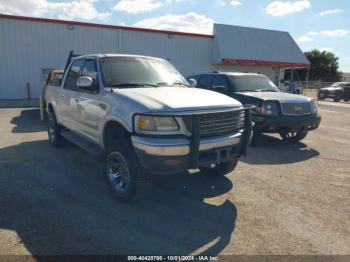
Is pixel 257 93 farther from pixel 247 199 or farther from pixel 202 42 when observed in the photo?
pixel 202 42

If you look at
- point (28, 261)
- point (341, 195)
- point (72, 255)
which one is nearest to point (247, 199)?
point (341, 195)

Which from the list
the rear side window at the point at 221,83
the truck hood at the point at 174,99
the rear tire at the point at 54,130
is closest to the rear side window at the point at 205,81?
the rear side window at the point at 221,83

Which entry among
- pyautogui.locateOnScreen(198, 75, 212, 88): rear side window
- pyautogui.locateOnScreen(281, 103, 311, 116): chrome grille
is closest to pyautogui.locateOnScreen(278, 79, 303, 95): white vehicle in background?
pyautogui.locateOnScreen(198, 75, 212, 88): rear side window

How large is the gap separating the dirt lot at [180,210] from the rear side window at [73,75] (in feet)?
4.87

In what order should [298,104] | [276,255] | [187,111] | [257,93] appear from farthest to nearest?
[257,93] → [298,104] → [187,111] → [276,255]

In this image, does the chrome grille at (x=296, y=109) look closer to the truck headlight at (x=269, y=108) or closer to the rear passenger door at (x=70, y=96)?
the truck headlight at (x=269, y=108)

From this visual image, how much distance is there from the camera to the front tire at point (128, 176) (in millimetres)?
3980

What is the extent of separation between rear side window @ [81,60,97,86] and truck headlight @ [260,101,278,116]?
4074mm

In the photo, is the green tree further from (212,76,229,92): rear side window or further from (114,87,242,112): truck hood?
(114,87,242,112): truck hood

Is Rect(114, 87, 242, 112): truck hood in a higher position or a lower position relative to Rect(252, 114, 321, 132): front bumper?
higher

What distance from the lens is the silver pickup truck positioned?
375cm

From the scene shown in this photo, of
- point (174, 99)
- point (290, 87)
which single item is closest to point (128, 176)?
point (174, 99)

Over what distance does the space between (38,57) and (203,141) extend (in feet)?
61.0

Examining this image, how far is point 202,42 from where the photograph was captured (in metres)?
24.8
